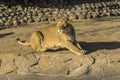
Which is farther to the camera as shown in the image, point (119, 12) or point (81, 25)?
point (119, 12)

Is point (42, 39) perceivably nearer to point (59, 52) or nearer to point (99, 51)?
point (59, 52)

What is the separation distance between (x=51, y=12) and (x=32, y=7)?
1.18 m

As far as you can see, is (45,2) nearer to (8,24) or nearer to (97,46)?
(8,24)

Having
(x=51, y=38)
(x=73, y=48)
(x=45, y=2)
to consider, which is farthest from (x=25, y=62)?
(x=45, y=2)

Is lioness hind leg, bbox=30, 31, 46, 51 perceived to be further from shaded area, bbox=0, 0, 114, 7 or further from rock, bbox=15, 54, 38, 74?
shaded area, bbox=0, 0, 114, 7

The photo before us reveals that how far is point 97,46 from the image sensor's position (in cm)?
1109

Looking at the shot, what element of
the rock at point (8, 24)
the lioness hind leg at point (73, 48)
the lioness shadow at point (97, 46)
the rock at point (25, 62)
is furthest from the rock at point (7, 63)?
the rock at point (8, 24)

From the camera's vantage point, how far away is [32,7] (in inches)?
688

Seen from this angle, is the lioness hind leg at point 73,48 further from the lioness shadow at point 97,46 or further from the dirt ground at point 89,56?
the lioness shadow at point 97,46

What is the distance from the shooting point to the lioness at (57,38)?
10.2 meters

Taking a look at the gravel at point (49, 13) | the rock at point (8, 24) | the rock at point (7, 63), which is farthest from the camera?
the gravel at point (49, 13)

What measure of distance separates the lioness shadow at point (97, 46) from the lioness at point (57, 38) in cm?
44

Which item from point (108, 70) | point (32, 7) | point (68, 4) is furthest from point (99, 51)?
point (68, 4)

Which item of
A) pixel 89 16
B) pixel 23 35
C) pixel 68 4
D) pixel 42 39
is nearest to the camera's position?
pixel 42 39
